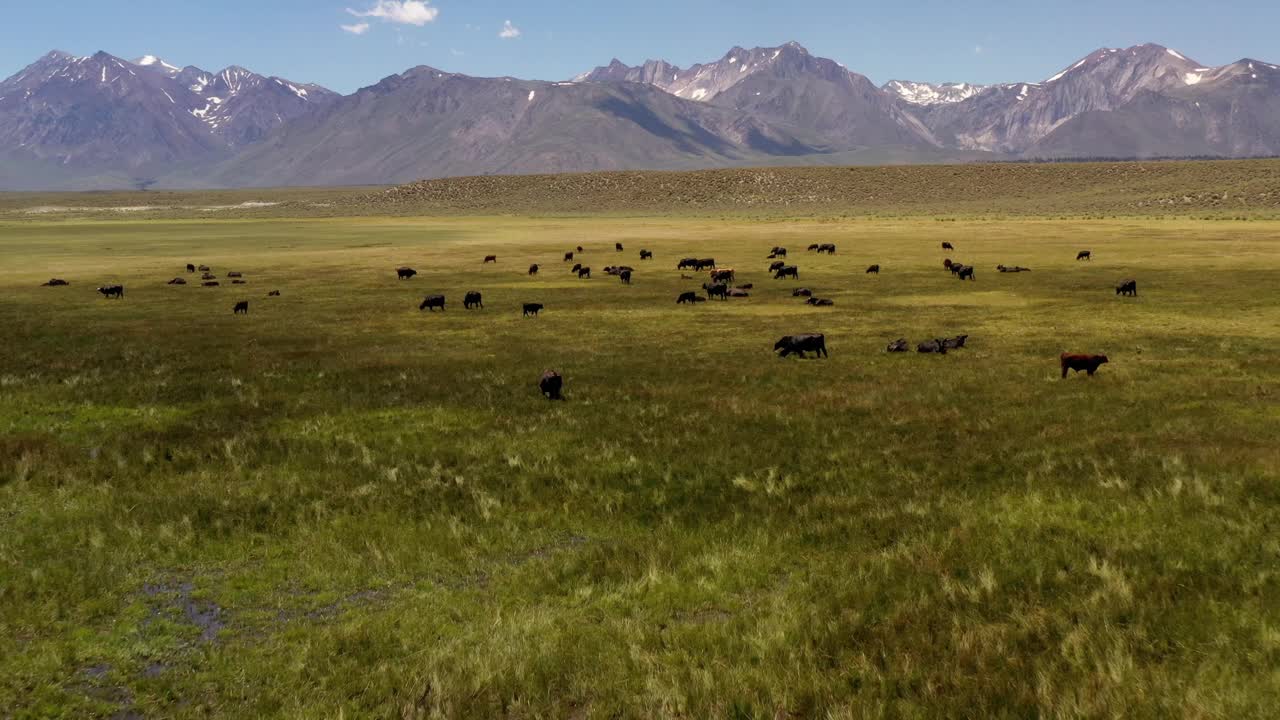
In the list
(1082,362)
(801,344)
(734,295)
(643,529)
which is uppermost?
(734,295)

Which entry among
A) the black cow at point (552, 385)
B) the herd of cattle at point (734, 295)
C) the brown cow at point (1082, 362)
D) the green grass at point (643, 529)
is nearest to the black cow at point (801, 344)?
the herd of cattle at point (734, 295)

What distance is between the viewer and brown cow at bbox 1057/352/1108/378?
21.3 m

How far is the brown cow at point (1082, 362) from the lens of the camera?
21312 mm

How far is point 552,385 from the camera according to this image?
20.1 metres

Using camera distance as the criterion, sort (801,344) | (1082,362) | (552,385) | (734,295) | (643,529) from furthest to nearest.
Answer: (734,295) → (801,344) → (1082,362) → (552,385) → (643,529)

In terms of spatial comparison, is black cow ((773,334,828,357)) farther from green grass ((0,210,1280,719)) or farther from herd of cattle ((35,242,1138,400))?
green grass ((0,210,1280,719))

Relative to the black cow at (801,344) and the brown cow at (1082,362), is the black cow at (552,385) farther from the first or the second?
the brown cow at (1082,362)

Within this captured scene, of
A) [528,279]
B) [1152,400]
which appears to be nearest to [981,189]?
[528,279]

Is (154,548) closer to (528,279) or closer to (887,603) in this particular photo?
(887,603)

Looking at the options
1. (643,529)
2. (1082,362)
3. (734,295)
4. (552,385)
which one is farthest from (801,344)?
(734,295)

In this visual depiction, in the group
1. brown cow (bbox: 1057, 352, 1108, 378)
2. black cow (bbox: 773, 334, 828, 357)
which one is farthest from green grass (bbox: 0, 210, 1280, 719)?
black cow (bbox: 773, 334, 828, 357)

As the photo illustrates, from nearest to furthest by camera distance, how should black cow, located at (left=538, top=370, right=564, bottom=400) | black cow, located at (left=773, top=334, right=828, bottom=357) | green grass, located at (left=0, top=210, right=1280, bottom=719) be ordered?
green grass, located at (left=0, top=210, right=1280, bottom=719), black cow, located at (left=538, top=370, right=564, bottom=400), black cow, located at (left=773, top=334, right=828, bottom=357)

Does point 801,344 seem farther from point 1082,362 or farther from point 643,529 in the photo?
point 643,529

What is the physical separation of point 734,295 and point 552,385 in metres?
25.1
